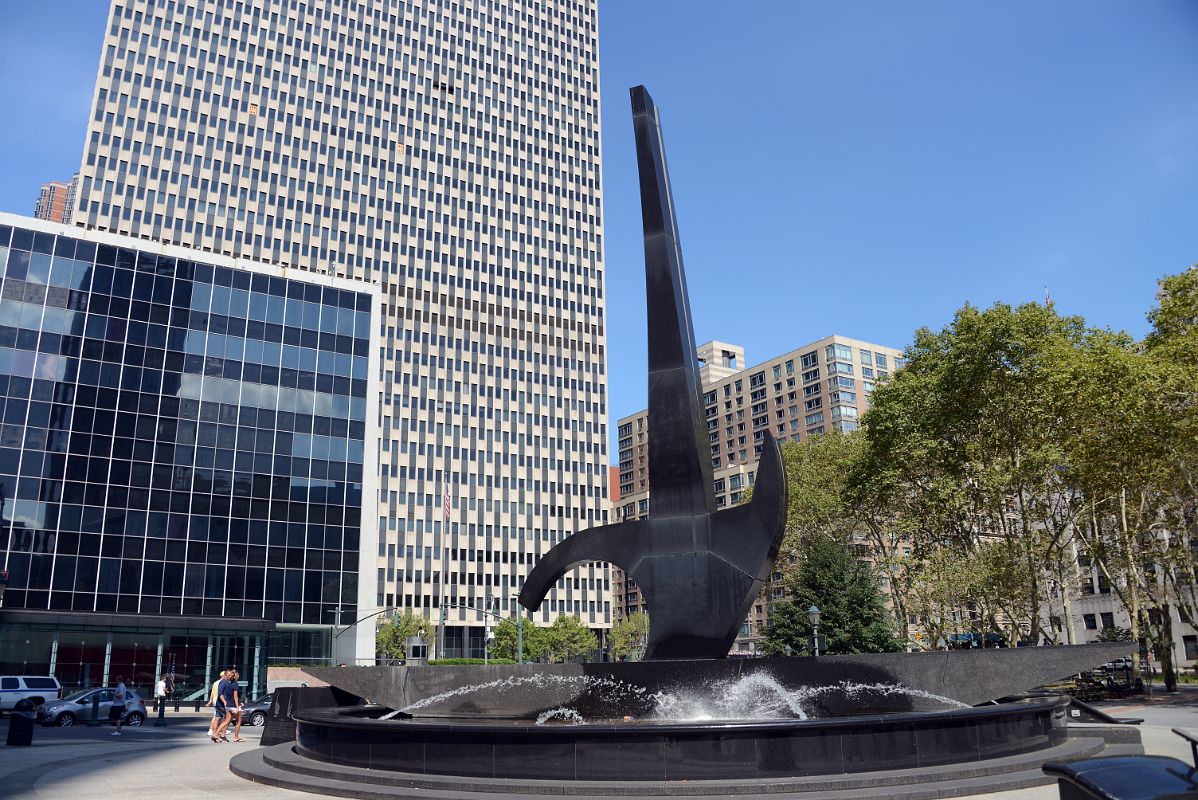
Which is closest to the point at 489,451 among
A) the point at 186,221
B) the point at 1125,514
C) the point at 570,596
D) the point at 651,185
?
the point at 570,596

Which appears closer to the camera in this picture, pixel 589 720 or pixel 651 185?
pixel 589 720

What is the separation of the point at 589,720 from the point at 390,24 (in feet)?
359

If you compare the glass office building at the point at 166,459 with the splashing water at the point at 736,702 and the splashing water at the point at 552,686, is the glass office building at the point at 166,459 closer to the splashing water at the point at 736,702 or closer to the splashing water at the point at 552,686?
the splashing water at the point at 552,686

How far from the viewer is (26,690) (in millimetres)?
32719

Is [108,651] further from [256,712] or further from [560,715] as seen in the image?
[560,715]

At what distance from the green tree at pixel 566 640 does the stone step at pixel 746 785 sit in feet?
238

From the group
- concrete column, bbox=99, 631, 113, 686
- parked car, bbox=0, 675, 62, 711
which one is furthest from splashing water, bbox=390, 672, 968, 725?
concrete column, bbox=99, 631, 113, 686

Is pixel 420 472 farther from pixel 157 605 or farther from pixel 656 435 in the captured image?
pixel 656 435

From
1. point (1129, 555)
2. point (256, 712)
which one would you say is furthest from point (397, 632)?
point (1129, 555)

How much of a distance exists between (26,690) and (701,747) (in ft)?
108

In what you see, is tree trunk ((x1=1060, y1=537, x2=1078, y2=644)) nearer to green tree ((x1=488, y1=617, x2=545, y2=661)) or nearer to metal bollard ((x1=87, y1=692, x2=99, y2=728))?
metal bollard ((x1=87, y1=692, x2=99, y2=728))

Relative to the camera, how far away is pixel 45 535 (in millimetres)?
44625

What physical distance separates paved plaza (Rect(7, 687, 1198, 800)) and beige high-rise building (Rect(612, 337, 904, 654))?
91617 mm

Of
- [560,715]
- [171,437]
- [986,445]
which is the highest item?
[171,437]
